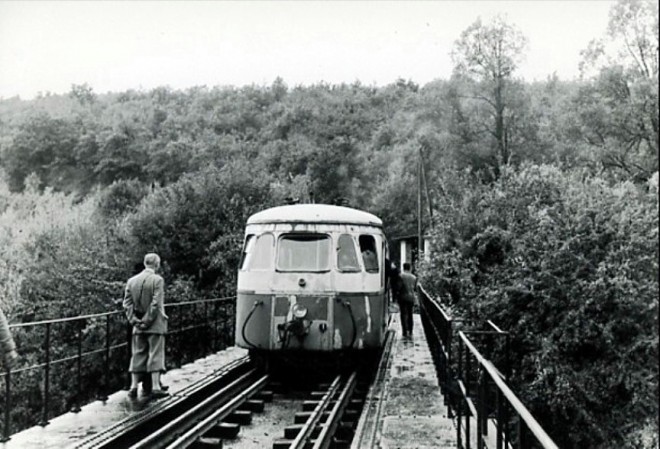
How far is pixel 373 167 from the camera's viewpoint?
6134 centimetres

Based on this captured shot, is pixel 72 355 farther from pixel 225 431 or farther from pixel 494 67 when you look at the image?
pixel 494 67

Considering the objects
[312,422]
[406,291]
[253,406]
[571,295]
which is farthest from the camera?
[571,295]

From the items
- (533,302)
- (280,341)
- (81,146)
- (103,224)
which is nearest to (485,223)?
(533,302)

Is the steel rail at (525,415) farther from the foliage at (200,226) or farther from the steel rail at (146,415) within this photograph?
the foliage at (200,226)

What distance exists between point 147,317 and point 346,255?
3.95 metres

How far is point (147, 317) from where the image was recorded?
30.6ft

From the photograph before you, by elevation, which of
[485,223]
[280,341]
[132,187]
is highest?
[132,187]

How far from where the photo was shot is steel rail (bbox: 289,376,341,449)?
25.6 feet

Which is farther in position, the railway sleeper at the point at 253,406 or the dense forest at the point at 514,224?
the dense forest at the point at 514,224

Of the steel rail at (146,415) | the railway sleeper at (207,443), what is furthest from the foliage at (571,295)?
the railway sleeper at (207,443)

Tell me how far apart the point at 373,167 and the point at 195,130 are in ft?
50.0

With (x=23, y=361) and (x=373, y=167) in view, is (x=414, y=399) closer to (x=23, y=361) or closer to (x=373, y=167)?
(x=23, y=361)

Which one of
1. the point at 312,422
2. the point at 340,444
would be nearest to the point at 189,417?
the point at 312,422

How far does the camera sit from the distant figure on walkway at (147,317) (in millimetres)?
9352
